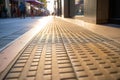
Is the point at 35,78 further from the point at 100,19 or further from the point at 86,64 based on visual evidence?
the point at 100,19

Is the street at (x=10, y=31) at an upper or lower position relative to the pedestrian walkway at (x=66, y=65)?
upper

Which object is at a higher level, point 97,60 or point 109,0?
point 109,0

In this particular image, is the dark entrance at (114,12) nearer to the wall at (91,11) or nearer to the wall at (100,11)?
the wall at (100,11)

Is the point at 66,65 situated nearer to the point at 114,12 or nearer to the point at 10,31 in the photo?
the point at 10,31

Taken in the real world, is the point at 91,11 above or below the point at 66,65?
above

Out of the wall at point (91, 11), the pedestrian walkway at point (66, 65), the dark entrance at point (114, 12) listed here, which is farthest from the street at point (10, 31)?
the dark entrance at point (114, 12)

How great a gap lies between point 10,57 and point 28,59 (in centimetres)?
24

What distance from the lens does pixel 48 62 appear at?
1951mm

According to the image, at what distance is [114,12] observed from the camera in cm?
673

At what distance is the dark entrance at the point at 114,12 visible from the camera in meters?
6.41

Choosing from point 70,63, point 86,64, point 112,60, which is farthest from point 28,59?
point 112,60

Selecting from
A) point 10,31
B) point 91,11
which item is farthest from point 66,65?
point 91,11

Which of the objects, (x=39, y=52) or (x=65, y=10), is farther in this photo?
(x=65, y=10)

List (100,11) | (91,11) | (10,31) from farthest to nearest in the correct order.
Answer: (91,11)
(100,11)
(10,31)
